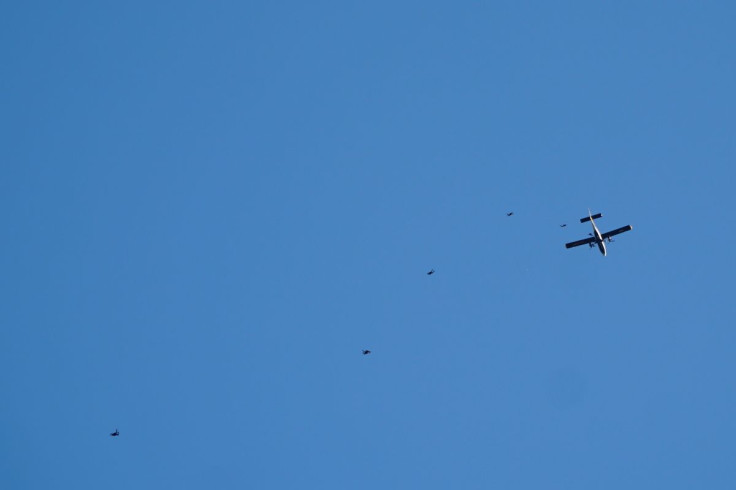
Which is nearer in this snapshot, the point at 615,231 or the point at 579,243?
the point at 615,231

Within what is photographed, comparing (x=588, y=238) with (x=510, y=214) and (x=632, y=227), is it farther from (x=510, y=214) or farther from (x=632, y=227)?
(x=510, y=214)

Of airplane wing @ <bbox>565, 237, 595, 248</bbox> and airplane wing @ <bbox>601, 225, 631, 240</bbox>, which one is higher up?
airplane wing @ <bbox>601, 225, 631, 240</bbox>

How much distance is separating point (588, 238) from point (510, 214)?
31.4m

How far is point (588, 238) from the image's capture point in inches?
5182

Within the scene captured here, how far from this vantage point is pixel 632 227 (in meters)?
133

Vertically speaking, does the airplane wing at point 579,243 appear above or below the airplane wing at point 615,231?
below

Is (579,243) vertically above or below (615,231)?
below

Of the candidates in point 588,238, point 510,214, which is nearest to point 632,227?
point 588,238

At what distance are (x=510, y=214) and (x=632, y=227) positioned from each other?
3630cm

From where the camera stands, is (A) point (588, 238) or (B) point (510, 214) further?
(A) point (588, 238)

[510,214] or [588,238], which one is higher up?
[510,214]

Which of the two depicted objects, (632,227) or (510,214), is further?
(632,227)
